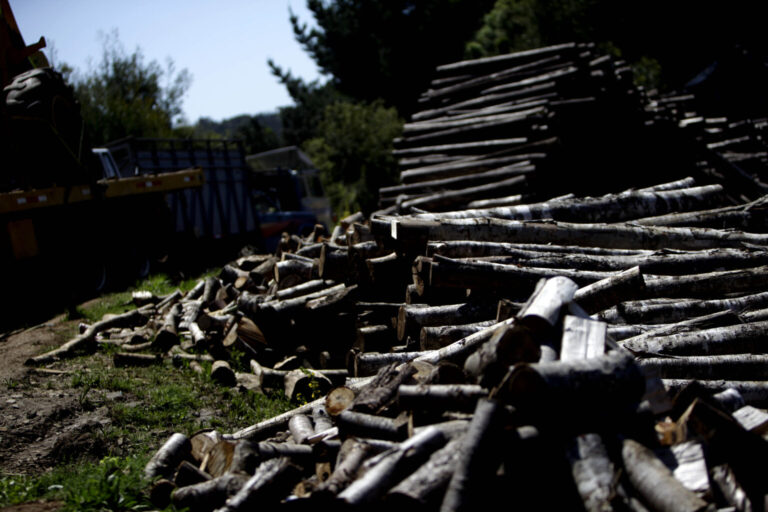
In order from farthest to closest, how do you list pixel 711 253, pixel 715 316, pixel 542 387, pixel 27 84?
pixel 27 84
pixel 711 253
pixel 715 316
pixel 542 387

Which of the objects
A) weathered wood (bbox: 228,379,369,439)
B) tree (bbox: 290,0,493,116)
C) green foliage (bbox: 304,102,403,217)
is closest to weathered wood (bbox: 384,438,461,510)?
weathered wood (bbox: 228,379,369,439)

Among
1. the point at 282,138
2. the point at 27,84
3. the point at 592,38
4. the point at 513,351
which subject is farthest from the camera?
the point at 282,138

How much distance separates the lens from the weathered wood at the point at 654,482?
3043 mm

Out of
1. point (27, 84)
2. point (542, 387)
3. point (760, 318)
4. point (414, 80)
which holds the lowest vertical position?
point (760, 318)

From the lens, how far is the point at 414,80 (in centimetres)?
3847

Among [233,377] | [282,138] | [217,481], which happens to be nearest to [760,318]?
[217,481]

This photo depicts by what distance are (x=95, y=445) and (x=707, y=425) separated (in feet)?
15.5

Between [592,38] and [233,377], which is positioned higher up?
[592,38]

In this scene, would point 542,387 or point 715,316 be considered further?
point 715,316

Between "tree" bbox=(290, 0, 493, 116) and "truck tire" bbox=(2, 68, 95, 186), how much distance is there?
28.1 metres

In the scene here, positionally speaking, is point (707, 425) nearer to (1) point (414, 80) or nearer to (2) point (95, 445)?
(2) point (95, 445)

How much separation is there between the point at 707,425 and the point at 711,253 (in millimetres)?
3327

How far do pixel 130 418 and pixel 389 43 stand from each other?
35.1 metres

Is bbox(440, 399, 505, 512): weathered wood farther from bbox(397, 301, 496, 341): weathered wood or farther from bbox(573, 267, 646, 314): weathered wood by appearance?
bbox(397, 301, 496, 341): weathered wood
